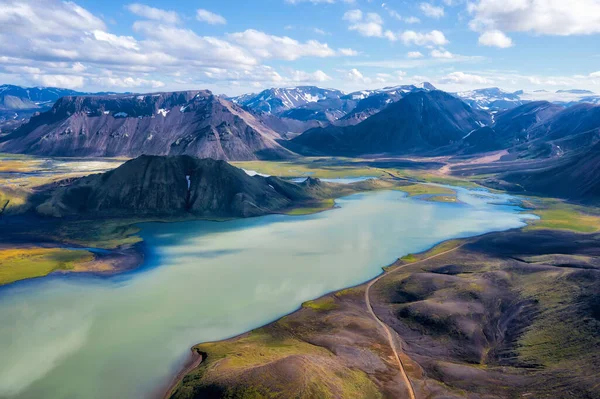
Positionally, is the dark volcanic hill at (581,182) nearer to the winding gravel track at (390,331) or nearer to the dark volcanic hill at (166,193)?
the winding gravel track at (390,331)

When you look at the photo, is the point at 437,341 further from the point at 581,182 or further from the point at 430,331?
the point at 581,182

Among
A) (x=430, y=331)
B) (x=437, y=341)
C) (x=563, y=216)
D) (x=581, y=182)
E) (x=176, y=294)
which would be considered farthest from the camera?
(x=581, y=182)

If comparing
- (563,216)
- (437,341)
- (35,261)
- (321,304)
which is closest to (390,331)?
(437,341)

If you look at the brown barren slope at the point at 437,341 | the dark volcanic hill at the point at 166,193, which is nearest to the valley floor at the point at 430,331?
the brown barren slope at the point at 437,341

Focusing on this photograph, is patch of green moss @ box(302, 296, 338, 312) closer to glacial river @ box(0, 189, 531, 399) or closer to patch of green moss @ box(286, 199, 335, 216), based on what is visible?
glacial river @ box(0, 189, 531, 399)

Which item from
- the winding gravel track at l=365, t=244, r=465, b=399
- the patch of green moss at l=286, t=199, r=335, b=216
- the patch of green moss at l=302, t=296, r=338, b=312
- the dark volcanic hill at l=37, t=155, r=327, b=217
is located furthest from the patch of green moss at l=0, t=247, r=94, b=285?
the patch of green moss at l=286, t=199, r=335, b=216
